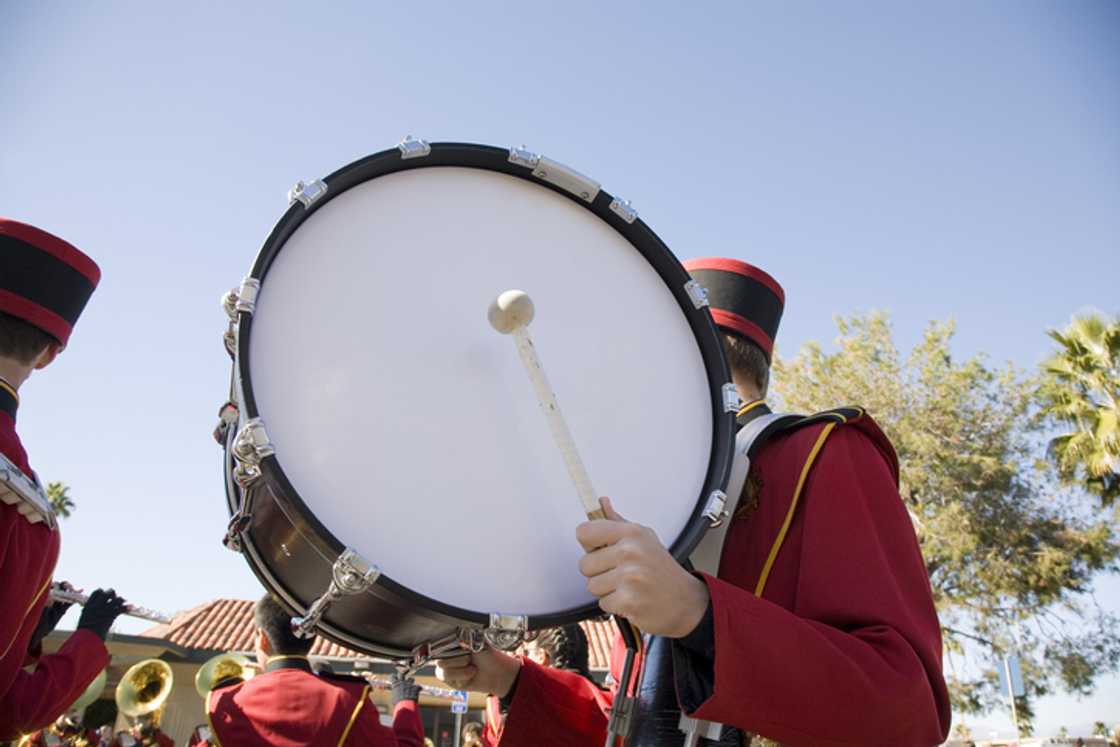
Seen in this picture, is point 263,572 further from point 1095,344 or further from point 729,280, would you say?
point 1095,344

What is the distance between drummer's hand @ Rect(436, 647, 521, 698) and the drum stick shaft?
0.74 m

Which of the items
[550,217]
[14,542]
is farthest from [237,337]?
[14,542]

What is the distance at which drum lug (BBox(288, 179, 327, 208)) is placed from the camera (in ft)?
4.92

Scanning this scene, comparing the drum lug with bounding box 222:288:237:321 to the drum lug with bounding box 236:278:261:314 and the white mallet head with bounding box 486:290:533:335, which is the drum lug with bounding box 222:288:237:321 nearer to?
the drum lug with bounding box 236:278:261:314

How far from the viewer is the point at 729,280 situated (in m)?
2.21

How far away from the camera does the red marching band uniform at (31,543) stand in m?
2.34

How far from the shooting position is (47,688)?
2.85 m

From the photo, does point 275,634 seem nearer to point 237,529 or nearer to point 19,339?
point 19,339

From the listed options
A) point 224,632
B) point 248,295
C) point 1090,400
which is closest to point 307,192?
point 248,295

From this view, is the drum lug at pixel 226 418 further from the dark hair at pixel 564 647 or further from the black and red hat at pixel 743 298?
the dark hair at pixel 564 647

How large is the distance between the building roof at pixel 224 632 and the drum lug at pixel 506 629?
16.4m

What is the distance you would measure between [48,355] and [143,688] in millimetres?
7480

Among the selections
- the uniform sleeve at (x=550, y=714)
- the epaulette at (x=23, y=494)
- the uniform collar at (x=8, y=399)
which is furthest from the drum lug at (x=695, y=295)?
the uniform collar at (x=8, y=399)

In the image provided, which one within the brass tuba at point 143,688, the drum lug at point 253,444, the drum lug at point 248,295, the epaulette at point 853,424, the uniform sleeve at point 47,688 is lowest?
the uniform sleeve at point 47,688
